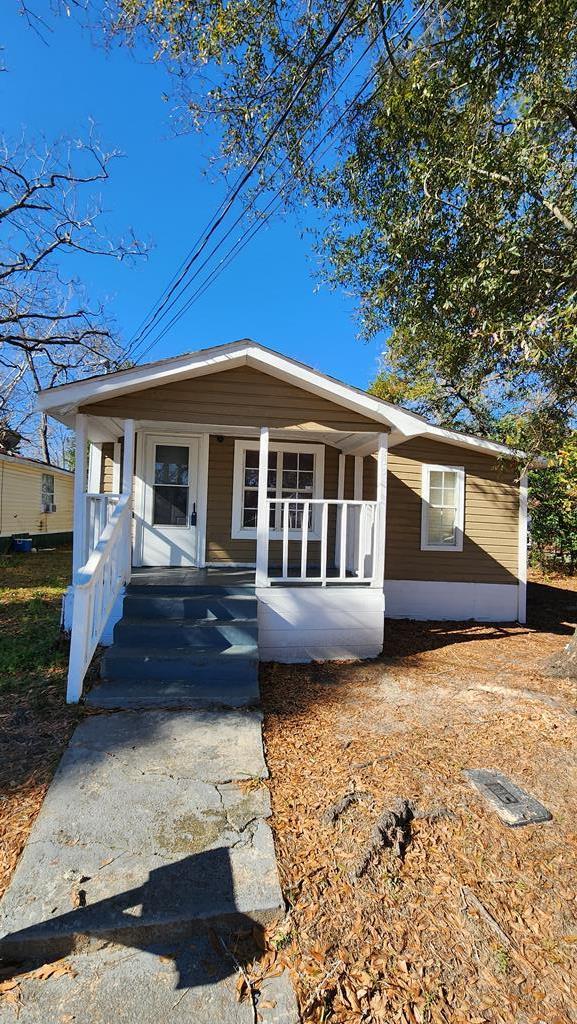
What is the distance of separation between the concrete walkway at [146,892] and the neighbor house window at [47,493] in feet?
56.3

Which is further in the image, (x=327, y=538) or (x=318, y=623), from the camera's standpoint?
(x=327, y=538)

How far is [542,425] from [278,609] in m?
4.82

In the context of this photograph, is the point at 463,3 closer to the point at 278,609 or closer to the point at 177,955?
the point at 278,609

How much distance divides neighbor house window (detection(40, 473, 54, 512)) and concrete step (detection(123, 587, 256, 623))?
49.7 feet

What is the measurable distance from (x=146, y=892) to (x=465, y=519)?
7550 mm

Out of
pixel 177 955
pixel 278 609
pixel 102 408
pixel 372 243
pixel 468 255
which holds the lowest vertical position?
pixel 177 955

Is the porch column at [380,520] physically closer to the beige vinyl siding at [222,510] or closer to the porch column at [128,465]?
the beige vinyl siding at [222,510]

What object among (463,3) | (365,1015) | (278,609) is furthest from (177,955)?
(463,3)

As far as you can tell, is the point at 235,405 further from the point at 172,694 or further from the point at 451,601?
the point at 451,601

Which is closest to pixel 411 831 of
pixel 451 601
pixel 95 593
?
pixel 95 593

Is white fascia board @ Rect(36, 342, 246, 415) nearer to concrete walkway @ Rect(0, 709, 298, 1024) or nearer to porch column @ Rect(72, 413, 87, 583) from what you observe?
porch column @ Rect(72, 413, 87, 583)

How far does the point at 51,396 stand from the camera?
210 inches

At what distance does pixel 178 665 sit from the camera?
14.6 feet

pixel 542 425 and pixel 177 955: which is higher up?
pixel 542 425
